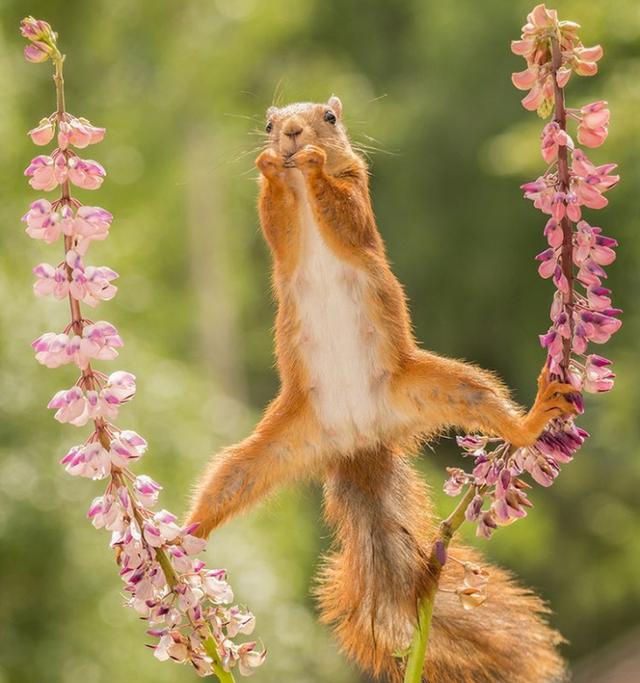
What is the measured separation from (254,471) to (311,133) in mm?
315

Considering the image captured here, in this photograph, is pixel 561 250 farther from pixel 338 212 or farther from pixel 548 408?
pixel 338 212

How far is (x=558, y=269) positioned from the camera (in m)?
0.91

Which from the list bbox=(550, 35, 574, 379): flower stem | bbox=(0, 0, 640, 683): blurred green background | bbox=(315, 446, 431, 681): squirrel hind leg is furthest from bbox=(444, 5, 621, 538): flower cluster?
bbox=(0, 0, 640, 683): blurred green background

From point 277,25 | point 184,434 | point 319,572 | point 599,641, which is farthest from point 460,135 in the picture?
point 319,572

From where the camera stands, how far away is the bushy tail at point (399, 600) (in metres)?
1.04

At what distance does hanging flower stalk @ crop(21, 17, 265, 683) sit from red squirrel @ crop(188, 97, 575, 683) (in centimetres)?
14

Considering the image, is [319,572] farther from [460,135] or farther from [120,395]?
[460,135]

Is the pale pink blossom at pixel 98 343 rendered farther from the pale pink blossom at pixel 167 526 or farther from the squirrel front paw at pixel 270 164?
the squirrel front paw at pixel 270 164

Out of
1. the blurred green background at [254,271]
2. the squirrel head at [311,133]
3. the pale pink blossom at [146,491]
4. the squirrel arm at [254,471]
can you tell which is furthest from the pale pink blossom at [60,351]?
the blurred green background at [254,271]

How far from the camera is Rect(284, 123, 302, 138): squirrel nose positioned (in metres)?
1.13

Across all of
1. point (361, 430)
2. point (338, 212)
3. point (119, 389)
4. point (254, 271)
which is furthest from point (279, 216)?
point (254, 271)

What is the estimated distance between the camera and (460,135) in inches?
309

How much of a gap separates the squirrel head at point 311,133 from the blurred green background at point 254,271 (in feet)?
8.77

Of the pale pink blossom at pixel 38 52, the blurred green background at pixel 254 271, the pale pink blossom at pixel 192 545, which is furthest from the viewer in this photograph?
the blurred green background at pixel 254 271
